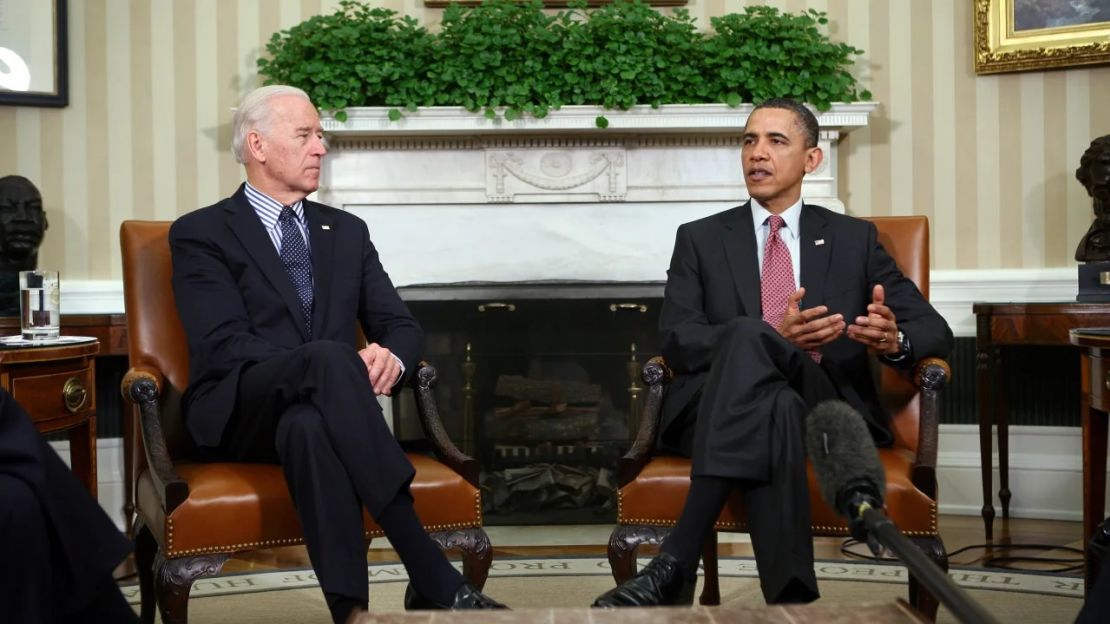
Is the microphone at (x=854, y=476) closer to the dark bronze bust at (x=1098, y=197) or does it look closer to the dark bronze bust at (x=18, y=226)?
the dark bronze bust at (x=1098, y=197)

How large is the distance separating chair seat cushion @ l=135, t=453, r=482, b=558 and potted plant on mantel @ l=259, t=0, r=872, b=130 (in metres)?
2.09

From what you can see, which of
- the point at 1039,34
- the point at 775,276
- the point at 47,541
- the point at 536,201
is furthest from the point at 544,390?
the point at 47,541

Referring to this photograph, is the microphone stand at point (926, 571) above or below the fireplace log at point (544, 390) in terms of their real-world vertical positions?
above

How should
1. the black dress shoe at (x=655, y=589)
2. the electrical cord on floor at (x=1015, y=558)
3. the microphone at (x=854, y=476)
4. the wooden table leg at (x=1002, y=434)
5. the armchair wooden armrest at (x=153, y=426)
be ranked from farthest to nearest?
the wooden table leg at (x=1002, y=434)
the electrical cord on floor at (x=1015, y=558)
the armchair wooden armrest at (x=153, y=426)
the black dress shoe at (x=655, y=589)
the microphone at (x=854, y=476)

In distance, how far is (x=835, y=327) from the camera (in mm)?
2812

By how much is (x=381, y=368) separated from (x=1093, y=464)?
1.97m

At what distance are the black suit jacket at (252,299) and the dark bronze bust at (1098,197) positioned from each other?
8.88ft

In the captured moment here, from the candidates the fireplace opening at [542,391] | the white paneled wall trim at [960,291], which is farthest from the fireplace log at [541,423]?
the white paneled wall trim at [960,291]

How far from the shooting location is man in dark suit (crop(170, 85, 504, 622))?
246 centimetres

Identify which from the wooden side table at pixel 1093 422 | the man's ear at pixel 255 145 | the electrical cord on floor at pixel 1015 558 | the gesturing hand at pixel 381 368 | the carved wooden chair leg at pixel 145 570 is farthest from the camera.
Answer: the electrical cord on floor at pixel 1015 558

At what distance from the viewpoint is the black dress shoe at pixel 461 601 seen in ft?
7.88

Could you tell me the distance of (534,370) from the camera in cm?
468


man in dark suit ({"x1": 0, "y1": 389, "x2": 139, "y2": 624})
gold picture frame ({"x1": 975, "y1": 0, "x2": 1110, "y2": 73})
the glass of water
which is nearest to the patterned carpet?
the glass of water

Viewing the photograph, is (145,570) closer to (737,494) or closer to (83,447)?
(83,447)
